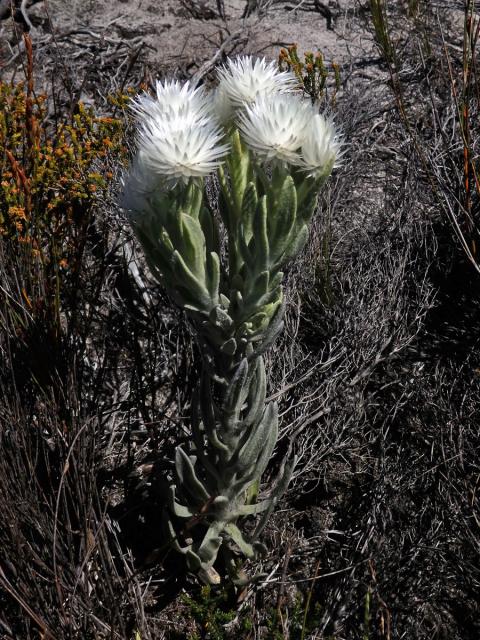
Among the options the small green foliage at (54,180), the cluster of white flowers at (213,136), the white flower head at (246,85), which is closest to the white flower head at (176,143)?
the cluster of white flowers at (213,136)

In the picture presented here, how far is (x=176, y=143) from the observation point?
126 cm

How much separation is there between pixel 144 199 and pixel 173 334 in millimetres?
1343

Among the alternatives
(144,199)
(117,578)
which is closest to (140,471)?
(117,578)

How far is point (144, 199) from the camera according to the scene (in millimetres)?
1359

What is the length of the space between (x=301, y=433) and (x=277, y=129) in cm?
138

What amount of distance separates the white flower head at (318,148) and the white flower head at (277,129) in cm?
1

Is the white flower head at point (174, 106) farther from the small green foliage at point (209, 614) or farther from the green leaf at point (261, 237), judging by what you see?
the small green foliage at point (209, 614)

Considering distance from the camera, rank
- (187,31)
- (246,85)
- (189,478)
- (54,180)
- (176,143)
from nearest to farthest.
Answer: (176,143) → (246,85) → (189,478) → (54,180) → (187,31)

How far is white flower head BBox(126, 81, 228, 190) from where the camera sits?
4.14 ft

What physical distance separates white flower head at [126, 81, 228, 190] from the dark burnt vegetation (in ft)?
2.53

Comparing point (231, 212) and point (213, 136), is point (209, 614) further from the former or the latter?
point (213, 136)

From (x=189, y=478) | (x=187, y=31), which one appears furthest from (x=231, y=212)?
(x=187, y=31)

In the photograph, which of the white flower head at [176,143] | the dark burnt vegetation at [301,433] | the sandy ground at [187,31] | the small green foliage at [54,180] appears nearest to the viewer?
the white flower head at [176,143]

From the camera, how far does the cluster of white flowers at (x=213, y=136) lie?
4.17ft
